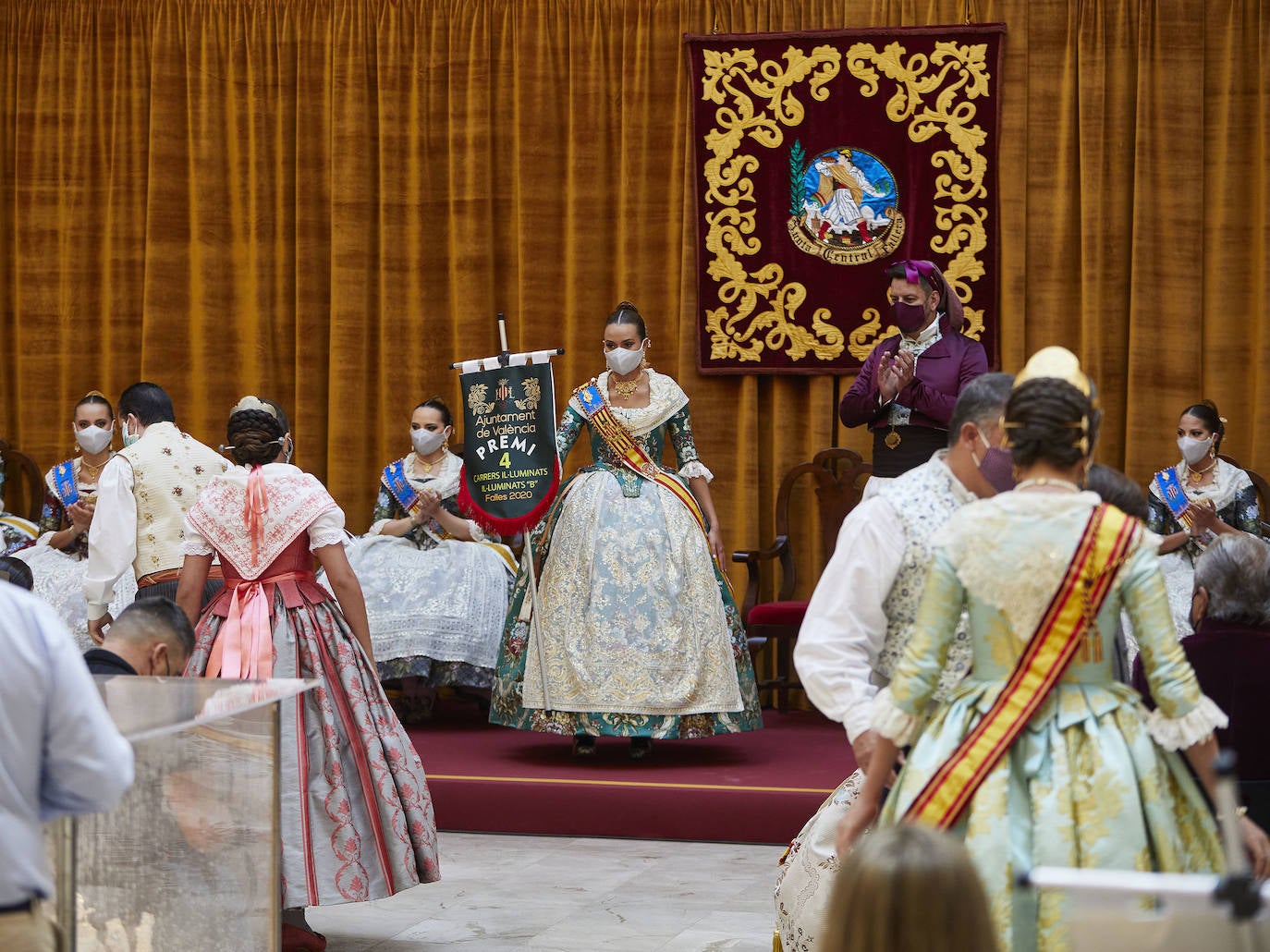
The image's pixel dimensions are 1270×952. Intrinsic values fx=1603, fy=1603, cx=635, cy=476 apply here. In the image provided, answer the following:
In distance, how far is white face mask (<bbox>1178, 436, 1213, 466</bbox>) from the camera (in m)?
5.84

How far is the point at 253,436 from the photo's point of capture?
379 centimetres

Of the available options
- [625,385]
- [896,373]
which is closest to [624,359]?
[625,385]

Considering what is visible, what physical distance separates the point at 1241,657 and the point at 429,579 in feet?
12.3

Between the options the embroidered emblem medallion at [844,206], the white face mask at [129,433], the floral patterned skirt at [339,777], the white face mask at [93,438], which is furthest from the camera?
the embroidered emblem medallion at [844,206]

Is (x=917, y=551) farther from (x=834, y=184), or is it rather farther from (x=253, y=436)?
(x=834, y=184)

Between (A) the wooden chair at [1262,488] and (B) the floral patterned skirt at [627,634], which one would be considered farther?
(A) the wooden chair at [1262,488]

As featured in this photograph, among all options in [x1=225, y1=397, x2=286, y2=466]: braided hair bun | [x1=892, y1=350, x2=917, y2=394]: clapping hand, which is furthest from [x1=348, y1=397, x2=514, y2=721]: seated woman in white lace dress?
[x1=225, y1=397, x2=286, y2=466]: braided hair bun

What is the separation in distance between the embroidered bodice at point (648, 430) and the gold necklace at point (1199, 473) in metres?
1.86

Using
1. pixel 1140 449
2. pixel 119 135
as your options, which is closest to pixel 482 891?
pixel 1140 449

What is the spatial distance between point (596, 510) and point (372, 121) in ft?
9.08

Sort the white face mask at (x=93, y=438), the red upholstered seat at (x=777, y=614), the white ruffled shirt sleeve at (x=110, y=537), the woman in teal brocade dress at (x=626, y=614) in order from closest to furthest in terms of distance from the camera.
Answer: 1. the white ruffled shirt sleeve at (x=110, y=537)
2. the woman in teal brocade dress at (x=626, y=614)
3. the red upholstered seat at (x=777, y=614)
4. the white face mask at (x=93, y=438)

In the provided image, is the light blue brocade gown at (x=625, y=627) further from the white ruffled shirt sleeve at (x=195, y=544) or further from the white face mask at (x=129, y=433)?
the white ruffled shirt sleeve at (x=195, y=544)

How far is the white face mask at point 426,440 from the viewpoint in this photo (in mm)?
6305

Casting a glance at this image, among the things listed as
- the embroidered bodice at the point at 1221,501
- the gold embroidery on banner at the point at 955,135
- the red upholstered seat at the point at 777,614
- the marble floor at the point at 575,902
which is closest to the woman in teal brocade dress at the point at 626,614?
the marble floor at the point at 575,902
